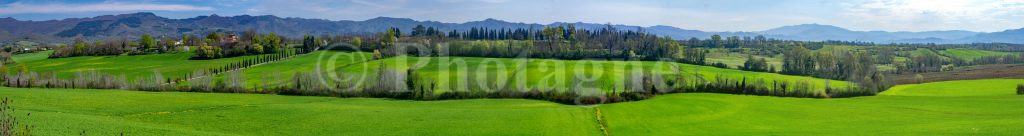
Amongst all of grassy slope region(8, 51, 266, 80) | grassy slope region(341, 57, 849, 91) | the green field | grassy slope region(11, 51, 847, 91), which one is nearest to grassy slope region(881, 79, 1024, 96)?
grassy slope region(341, 57, 849, 91)

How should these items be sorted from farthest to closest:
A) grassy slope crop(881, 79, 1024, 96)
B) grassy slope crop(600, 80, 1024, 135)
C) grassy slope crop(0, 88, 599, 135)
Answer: grassy slope crop(881, 79, 1024, 96)
grassy slope crop(600, 80, 1024, 135)
grassy slope crop(0, 88, 599, 135)

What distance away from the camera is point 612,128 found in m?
56.5

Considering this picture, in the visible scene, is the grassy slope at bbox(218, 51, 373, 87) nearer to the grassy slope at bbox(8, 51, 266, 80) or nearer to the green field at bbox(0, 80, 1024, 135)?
the grassy slope at bbox(8, 51, 266, 80)

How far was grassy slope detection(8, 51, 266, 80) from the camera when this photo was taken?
134m

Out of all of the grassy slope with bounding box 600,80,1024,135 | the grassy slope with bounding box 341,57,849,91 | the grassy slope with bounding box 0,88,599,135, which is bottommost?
the grassy slope with bounding box 600,80,1024,135

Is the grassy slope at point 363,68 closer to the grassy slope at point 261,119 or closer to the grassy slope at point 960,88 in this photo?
the grassy slope at point 960,88

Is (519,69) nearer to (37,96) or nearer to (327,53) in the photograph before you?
(327,53)

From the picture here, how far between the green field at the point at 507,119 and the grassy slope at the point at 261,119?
3.1 inches

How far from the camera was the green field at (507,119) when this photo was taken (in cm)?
4706

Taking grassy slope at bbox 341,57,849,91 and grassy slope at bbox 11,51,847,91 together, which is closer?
grassy slope at bbox 341,57,849,91

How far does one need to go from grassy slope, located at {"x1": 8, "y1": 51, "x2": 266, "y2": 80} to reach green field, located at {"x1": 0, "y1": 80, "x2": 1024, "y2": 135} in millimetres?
65592

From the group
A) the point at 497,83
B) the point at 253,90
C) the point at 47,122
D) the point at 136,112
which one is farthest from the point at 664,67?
the point at 47,122

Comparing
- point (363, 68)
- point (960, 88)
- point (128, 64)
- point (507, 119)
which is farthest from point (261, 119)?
point (128, 64)

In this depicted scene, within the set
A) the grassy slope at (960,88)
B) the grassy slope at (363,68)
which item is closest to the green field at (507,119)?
the grassy slope at (960,88)
